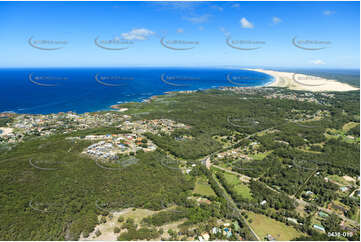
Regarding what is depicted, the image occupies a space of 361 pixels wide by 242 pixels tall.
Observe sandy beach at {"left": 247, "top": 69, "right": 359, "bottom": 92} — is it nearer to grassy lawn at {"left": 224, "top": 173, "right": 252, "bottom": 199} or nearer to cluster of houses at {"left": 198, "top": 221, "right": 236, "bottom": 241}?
grassy lawn at {"left": 224, "top": 173, "right": 252, "bottom": 199}

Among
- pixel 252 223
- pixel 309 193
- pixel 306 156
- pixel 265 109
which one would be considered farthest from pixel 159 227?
pixel 265 109

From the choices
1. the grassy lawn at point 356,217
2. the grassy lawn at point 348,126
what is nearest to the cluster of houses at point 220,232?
the grassy lawn at point 356,217

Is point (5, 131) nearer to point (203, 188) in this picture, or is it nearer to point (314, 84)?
point (203, 188)

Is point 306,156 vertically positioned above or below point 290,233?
above

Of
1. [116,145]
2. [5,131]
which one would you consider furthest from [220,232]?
[5,131]

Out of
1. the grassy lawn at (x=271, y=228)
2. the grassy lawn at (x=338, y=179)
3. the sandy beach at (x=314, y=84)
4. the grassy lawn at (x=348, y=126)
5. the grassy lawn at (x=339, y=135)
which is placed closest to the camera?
the grassy lawn at (x=271, y=228)

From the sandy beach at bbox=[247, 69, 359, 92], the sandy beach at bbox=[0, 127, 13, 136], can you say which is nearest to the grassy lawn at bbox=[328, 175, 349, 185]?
the sandy beach at bbox=[0, 127, 13, 136]

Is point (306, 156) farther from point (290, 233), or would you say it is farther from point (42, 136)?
point (42, 136)

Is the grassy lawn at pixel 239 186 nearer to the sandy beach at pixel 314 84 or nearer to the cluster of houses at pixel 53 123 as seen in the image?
the cluster of houses at pixel 53 123
